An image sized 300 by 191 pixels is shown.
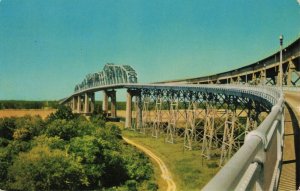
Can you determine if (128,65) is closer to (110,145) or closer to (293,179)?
(110,145)

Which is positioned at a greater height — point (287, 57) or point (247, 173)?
point (287, 57)

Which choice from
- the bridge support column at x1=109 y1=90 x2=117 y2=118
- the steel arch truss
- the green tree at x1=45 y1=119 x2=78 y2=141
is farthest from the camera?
the steel arch truss

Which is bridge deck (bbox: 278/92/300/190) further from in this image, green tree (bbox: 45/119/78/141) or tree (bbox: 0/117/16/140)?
tree (bbox: 0/117/16/140)

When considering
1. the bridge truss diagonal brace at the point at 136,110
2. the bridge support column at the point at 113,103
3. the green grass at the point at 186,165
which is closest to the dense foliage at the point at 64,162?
the green grass at the point at 186,165

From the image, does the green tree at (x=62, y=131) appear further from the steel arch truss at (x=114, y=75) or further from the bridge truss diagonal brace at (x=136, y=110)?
the steel arch truss at (x=114, y=75)

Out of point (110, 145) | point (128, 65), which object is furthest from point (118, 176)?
point (128, 65)

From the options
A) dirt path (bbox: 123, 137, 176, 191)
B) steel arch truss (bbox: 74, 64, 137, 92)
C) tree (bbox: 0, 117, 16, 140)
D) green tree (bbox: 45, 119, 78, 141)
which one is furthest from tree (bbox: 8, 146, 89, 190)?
steel arch truss (bbox: 74, 64, 137, 92)
